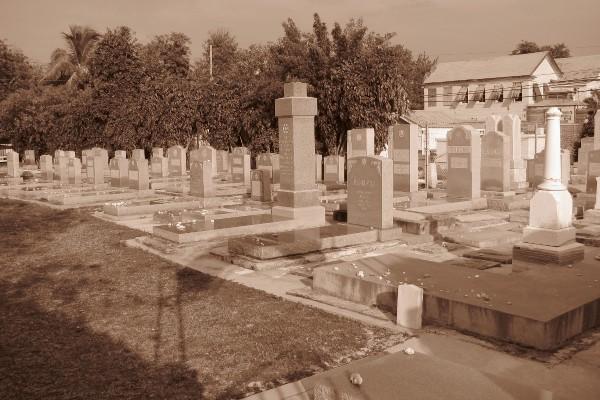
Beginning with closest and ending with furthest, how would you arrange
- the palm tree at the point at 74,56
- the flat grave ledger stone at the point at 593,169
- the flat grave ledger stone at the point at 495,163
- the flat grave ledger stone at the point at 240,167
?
1. the flat grave ledger stone at the point at 593,169
2. the flat grave ledger stone at the point at 495,163
3. the flat grave ledger stone at the point at 240,167
4. the palm tree at the point at 74,56

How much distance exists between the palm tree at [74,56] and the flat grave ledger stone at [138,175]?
75.0 ft

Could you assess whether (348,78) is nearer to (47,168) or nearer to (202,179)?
(202,179)

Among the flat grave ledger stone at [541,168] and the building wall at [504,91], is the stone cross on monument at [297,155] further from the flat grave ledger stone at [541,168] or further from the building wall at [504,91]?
the building wall at [504,91]

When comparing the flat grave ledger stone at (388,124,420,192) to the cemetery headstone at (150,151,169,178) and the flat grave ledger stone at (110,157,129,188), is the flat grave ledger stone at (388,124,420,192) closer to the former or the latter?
the flat grave ledger stone at (110,157,129,188)

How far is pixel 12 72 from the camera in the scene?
48.9 metres

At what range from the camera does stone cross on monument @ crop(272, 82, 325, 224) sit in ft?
40.6

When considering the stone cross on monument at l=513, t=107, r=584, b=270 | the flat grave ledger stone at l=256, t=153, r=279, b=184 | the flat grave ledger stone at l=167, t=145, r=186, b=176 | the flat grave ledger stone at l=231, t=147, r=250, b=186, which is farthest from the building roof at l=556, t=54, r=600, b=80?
the stone cross on monument at l=513, t=107, r=584, b=270

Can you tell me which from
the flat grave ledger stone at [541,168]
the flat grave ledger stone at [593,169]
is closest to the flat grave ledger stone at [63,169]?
the flat grave ledger stone at [541,168]

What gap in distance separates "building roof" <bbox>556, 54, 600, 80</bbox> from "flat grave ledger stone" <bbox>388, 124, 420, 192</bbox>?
38.4 m

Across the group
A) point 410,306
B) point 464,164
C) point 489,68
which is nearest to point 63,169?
point 464,164

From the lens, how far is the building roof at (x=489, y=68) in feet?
154

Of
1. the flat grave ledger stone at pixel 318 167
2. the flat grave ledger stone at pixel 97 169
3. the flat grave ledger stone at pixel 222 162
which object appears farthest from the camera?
the flat grave ledger stone at pixel 222 162

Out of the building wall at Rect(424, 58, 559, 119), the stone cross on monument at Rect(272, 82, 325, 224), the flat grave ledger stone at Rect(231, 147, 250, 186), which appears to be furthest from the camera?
the building wall at Rect(424, 58, 559, 119)

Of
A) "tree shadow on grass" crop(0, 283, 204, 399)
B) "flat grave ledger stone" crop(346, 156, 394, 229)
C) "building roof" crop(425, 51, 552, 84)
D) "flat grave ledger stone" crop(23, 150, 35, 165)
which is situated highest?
"building roof" crop(425, 51, 552, 84)
